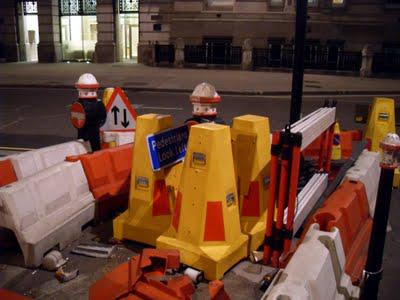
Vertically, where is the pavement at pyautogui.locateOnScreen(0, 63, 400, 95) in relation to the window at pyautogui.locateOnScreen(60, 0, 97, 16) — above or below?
below

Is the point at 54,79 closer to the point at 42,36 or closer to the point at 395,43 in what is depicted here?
the point at 42,36

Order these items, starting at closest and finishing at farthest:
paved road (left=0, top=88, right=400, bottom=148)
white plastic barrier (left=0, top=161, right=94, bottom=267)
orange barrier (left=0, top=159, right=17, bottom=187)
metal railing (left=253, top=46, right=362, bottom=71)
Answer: white plastic barrier (left=0, top=161, right=94, bottom=267) → orange barrier (left=0, top=159, right=17, bottom=187) → paved road (left=0, top=88, right=400, bottom=148) → metal railing (left=253, top=46, right=362, bottom=71)

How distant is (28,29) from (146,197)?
96.2 ft

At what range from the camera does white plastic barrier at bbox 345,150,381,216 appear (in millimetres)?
4656

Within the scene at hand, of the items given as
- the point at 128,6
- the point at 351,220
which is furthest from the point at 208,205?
the point at 128,6

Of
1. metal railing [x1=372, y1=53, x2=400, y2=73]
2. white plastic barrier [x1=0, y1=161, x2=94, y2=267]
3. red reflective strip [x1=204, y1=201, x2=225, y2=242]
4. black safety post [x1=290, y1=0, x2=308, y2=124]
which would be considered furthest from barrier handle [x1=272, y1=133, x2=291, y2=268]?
metal railing [x1=372, y1=53, x2=400, y2=73]

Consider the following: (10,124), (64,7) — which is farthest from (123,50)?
(10,124)

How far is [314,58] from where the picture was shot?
25109 mm

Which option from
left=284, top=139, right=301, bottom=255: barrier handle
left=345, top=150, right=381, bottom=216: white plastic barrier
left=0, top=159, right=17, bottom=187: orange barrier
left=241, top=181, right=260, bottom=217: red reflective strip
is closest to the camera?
left=284, top=139, right=301, bottom=255: barrier handle

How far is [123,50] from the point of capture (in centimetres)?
3120

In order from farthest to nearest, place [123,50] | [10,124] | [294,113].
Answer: [123,50], [10,124], [294,113]

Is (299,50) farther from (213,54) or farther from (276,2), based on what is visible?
(276,2)

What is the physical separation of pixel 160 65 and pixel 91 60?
5.64 metres

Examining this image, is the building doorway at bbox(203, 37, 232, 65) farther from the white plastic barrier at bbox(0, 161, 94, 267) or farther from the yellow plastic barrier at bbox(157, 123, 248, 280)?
the yellow plastic barrier at bbox(157, 123, 248, 280)
